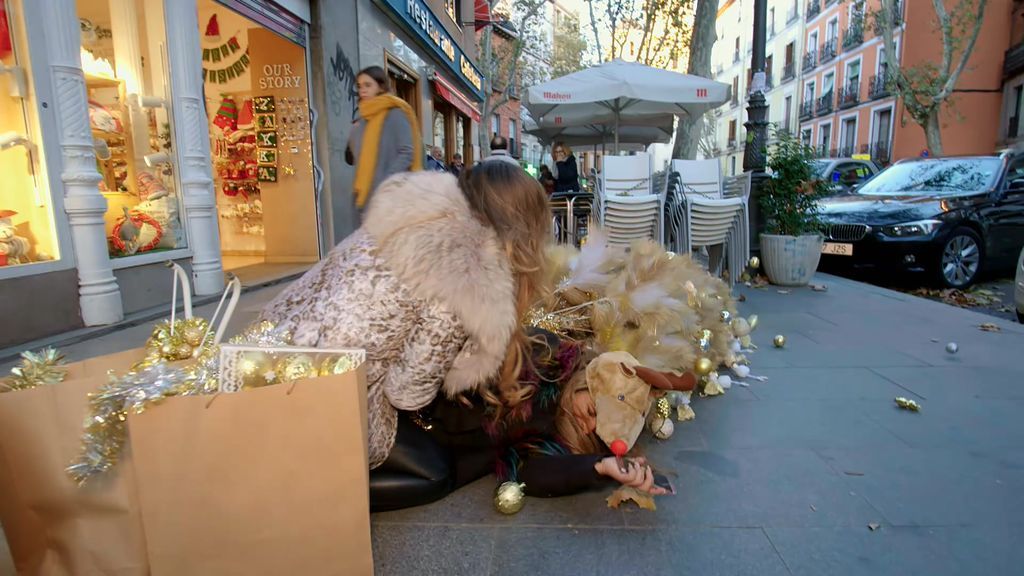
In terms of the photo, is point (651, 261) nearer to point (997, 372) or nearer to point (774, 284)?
point (997, 372)

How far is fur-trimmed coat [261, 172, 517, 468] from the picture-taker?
1.62 meters

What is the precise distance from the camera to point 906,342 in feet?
13.0

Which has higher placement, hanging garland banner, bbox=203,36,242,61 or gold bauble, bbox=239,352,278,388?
hanging garland banner, bbox=203,36,242,61

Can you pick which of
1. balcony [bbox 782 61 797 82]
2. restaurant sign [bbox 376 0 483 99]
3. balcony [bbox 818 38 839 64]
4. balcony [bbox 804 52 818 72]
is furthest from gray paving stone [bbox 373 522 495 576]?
balcony [bbox 782 61 797 82]

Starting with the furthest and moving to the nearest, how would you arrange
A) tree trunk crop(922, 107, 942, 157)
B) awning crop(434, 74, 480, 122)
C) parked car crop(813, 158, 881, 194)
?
tree trunk crop(922, 107, 942, 157) < awning crop(434, 74, 480, 122) < parked car crop(813, 158, 881, 194)

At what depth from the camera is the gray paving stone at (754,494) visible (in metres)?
1.88

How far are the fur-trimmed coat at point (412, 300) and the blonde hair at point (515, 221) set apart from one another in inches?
→ 1.8

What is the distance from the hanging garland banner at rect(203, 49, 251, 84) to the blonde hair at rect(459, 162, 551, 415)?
6268mm

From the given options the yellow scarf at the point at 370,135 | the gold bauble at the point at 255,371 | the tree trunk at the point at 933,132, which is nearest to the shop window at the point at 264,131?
the yellow scarf at the point at 370,135

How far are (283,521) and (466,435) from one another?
804mm

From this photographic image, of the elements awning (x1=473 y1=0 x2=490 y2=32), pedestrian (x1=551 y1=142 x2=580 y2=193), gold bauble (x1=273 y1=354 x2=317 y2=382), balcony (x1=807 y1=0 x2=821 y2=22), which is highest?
balcony (x1=807 y1=0 x2=821 y2=22)

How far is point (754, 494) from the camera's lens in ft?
6.68

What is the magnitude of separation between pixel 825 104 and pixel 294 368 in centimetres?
3883

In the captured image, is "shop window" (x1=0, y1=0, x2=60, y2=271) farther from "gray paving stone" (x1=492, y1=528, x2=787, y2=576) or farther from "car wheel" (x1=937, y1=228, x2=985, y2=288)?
"car wheel" (x1=937, y1=228, x2=985, y2=288)
